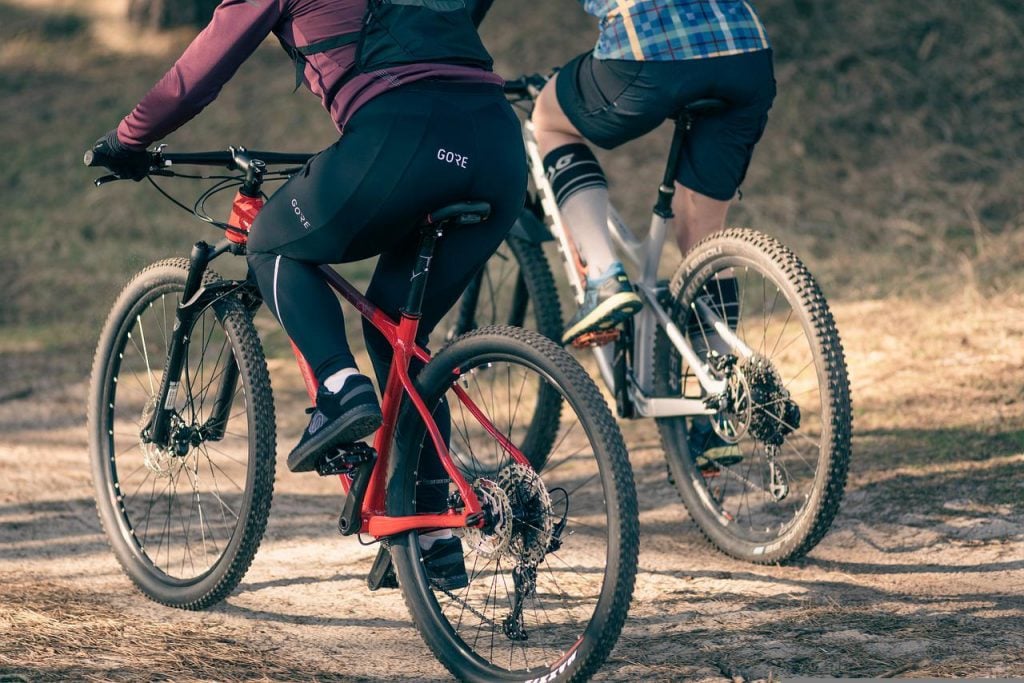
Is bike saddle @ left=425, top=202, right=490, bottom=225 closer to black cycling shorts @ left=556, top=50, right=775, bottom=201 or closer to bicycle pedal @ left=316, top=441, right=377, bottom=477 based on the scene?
bicycle pedal @ left=316, top=441, right=377, bottom=477

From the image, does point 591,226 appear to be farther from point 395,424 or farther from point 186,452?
point 186,452

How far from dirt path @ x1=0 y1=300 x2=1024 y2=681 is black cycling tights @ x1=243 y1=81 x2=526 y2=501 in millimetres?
874

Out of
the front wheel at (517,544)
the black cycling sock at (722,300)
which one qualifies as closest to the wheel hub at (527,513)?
the front wheel at (517,544)

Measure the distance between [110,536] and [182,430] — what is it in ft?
1.77

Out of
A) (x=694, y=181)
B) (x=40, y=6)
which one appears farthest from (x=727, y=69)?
(x=40, y=6)

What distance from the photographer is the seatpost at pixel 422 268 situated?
338cm

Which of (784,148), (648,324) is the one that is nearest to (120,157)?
(648,324)

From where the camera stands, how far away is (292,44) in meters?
3.36

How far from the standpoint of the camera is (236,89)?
11.8 meters

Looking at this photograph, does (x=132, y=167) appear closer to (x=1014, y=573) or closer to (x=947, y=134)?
(x=1014, y=573)

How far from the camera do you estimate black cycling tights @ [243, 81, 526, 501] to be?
3258 millimetres

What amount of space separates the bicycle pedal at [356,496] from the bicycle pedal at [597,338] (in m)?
1.17

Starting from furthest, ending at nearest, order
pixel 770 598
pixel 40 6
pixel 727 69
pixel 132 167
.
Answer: pixel 40 6 → pixel 727 69 → pixel 770 598 → pixel 132 167

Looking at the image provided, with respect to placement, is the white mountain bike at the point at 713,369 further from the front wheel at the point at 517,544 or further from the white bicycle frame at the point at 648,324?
the front wheel at the point at 517,544
